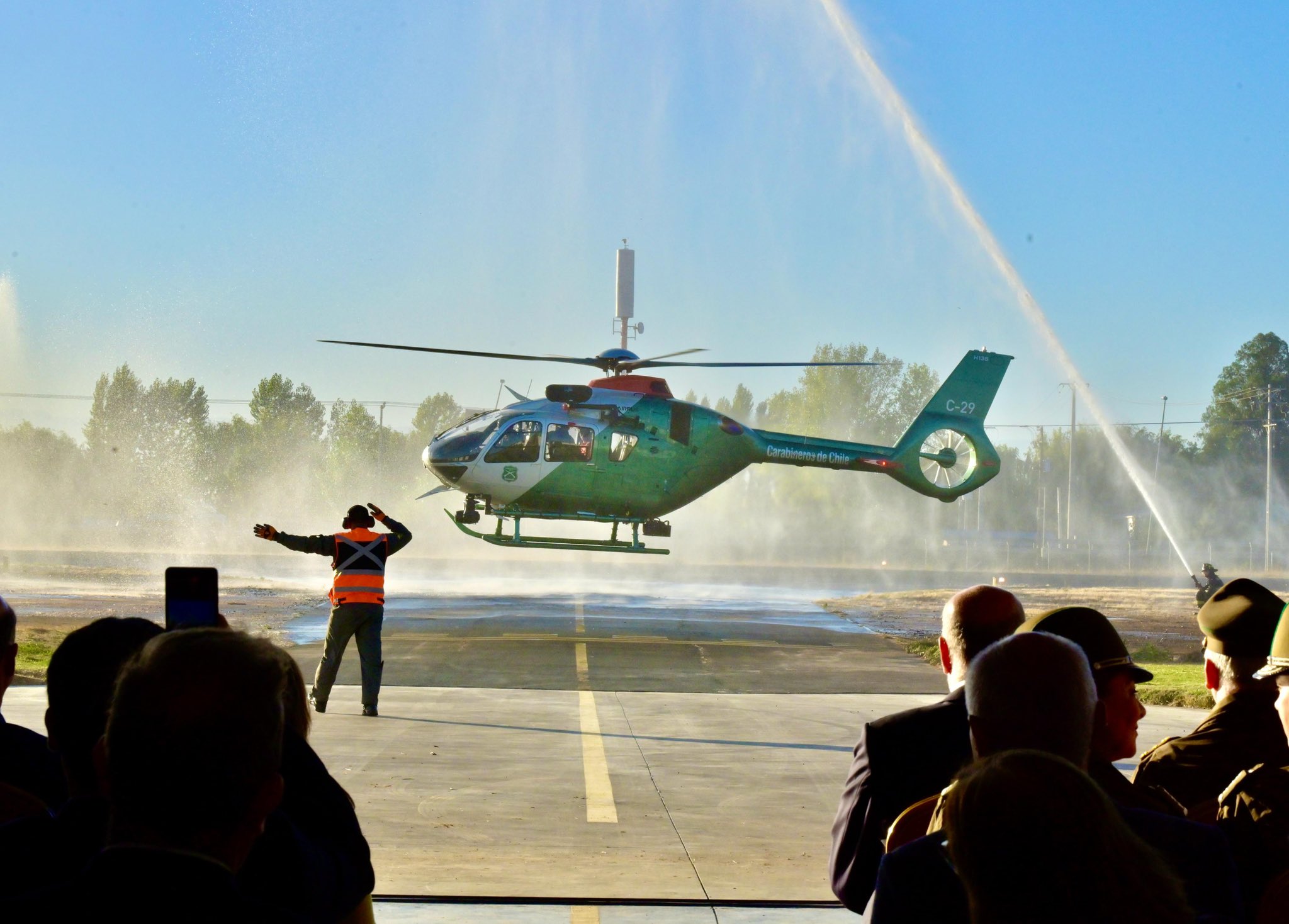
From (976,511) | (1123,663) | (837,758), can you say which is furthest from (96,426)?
(1123,663)

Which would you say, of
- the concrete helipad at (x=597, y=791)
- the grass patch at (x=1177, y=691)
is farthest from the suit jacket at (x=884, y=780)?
the grass patch at (x=1177, y=691)

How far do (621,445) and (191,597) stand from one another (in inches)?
740

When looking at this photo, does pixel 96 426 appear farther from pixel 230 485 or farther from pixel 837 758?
pixel 837 758

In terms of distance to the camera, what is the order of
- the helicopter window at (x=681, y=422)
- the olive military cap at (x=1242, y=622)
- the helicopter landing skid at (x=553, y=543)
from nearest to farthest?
the olive military cap at (x=1242, y=622) < the helicopter landing skid at (x=553, y=543) < the helicopter window at (x=681, y=422)

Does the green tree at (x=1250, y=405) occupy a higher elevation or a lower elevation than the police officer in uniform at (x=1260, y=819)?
higher

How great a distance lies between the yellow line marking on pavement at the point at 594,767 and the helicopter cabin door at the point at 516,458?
7355 millimetres

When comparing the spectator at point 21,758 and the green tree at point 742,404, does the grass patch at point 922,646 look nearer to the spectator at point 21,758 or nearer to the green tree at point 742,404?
the spectator at point 21,758

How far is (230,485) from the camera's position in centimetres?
9794

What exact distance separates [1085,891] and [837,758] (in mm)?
8632

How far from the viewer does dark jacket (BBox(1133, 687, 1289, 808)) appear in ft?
12.1

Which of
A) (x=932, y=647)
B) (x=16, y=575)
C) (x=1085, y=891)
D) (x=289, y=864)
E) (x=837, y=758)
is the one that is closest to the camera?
(x=1085, y=891)

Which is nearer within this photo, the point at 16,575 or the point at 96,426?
the point at 16,575

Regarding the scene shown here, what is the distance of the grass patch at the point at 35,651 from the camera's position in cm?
1491

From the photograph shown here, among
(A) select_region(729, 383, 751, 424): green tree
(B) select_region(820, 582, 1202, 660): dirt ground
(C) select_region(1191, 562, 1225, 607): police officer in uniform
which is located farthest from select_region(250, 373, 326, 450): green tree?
(C) select_region(1191, 562, 1225, 607): police officer in uniform
